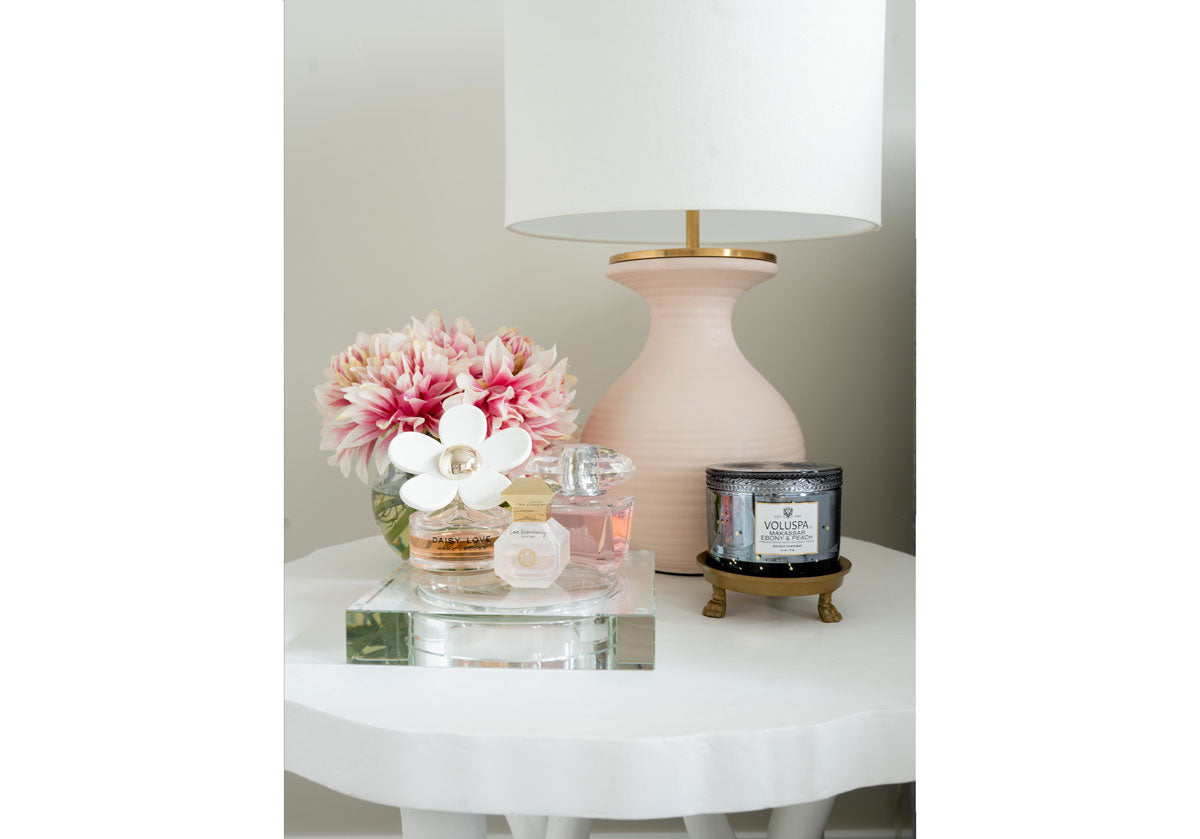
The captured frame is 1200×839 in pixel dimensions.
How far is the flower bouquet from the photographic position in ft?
2.31

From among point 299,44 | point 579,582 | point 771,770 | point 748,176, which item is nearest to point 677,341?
point 748,176

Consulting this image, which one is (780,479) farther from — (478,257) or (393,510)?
(478,257)

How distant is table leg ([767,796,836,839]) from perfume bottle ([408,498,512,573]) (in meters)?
0.45

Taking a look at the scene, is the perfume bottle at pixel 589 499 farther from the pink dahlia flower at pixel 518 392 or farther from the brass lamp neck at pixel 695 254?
the brass lamp neck at pixel 695 254

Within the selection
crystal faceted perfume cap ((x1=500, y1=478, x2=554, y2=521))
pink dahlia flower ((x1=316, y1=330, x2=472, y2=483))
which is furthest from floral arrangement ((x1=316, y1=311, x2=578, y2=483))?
crystal faceted perfume cap ((x1=500, y1=478, x2=554, y2=521))

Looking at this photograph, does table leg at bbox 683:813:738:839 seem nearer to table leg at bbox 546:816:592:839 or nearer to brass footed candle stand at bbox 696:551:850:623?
table leg at bbox 546:816:592:839

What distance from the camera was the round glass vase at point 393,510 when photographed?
2.53 feet

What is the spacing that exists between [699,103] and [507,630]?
1.35ft

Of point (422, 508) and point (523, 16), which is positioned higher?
point (523, 16)

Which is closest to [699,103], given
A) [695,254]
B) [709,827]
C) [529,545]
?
[695,254]

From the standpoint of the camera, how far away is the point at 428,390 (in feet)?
2.33
